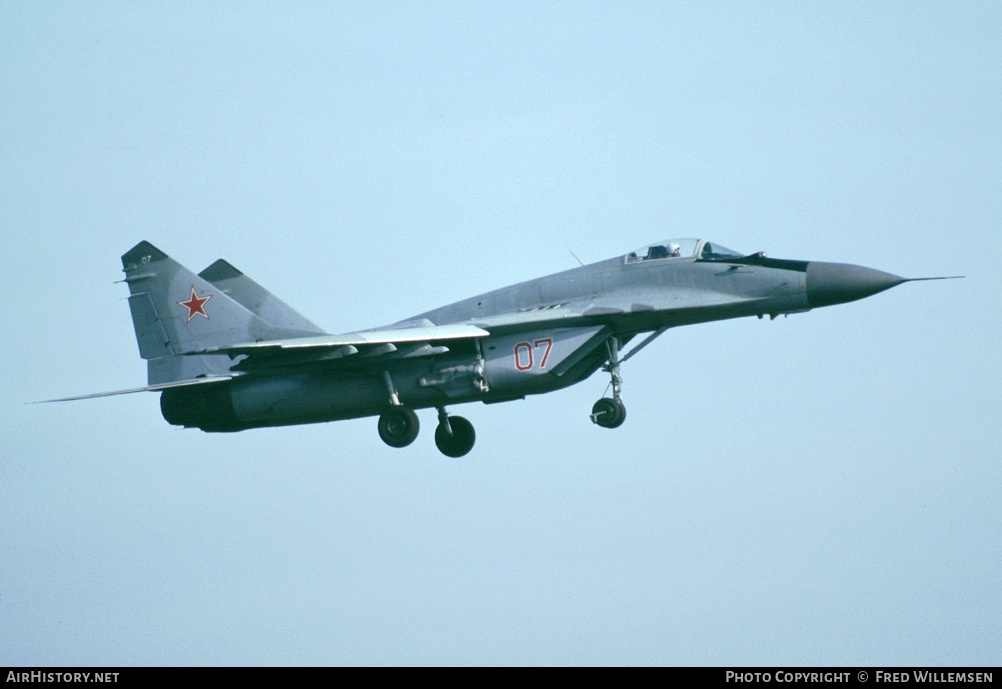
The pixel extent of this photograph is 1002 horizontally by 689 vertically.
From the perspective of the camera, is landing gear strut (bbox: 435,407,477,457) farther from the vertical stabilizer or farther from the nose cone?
the nose cone

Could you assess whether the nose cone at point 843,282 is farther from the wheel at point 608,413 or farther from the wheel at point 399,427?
the wheel at point 399,427

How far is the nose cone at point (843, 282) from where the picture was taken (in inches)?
839

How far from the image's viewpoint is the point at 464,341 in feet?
74.0

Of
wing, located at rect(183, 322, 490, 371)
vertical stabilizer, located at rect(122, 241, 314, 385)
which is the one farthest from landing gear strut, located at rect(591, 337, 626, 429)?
vertical stabilizer, located at rect(122, 241, 314, 385)

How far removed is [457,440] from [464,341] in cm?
259

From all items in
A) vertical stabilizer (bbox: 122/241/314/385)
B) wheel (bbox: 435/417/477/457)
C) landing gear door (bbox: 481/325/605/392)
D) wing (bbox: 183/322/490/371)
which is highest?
vertical stabilizer (bbox: 122/241/314/385)

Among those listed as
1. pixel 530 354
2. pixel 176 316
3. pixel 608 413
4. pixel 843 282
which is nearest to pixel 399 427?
pixel 530 354

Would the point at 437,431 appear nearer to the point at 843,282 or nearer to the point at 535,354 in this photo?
the point at 535,354

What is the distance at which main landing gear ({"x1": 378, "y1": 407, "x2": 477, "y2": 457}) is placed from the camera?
23156 mm

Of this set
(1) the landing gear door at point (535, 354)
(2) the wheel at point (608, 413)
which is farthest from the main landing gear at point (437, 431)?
(2) the wheel at point (608, 413)

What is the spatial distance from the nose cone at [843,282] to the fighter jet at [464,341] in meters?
0.01
